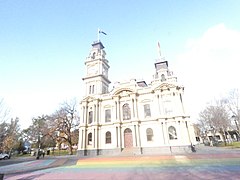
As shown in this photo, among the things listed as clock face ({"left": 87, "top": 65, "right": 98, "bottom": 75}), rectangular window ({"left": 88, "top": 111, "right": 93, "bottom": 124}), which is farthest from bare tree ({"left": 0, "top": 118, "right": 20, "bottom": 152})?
clock face ({"left": 87, "top": 65, "right": 98, "bottom": 75})

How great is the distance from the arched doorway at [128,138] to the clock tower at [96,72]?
9980mm

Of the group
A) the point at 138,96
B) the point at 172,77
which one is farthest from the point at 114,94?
the point at 172,77

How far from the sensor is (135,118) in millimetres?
29875

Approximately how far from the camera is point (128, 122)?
3056cm

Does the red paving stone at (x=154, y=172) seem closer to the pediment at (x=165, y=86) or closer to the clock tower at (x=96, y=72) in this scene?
the pediment at (x=165, y=86)

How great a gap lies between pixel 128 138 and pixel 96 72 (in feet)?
51.1

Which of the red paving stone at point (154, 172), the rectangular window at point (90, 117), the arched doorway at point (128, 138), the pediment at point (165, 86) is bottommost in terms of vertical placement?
the red paving stone at point (154, 172)

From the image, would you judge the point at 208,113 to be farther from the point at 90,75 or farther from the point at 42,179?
the point at 42,179

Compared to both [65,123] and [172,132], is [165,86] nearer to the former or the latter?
[172,132]

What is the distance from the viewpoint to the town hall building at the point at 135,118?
1090 inches

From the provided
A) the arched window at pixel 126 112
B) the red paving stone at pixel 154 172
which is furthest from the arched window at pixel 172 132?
the red paving stone at pixel 154 172

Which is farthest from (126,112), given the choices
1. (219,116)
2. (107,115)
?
(219,116)

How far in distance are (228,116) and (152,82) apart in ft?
75.6

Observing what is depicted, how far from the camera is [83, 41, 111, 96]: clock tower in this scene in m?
35.2
